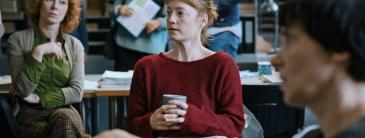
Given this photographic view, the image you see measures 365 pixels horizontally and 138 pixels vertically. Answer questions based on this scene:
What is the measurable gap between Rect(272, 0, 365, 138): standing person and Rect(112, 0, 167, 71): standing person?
11.2 ft

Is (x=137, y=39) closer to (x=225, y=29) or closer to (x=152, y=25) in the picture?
(x=152, y=25)

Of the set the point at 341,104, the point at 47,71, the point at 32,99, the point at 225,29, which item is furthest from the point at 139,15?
the point at 341,104

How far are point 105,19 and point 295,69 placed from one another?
713 centimetres

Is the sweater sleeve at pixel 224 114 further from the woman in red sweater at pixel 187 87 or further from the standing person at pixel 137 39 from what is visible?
the standing person at pixel 137 39

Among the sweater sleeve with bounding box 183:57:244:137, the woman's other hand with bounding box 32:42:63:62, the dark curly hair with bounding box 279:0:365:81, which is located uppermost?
the dark curly hair with bounding box 279:0:365:81

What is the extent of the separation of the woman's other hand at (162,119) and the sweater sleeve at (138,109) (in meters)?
0.05

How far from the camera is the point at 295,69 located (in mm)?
1182

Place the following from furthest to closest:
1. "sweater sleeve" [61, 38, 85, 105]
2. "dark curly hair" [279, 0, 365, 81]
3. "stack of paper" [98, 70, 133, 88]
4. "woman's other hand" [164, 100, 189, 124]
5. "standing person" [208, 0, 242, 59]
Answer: "standing person" [208, 0, 242, 59] → "stack of paper" [98, 70, 133, 88] → "sweater sleeve" [61, 38, 85, 105] → "woman's other hand" [164, 100, 189, 124] → "dark curly hair" [279, 0, 365, 81]

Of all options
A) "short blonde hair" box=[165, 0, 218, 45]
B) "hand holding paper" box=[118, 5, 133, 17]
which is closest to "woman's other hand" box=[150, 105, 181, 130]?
"short blonde hair" box=[165, 0, 218, 45]

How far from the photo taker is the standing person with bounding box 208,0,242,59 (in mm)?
4570

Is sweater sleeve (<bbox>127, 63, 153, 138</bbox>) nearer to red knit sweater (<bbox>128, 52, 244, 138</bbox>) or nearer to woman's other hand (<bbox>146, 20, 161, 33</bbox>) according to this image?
red knit sweater (<bbox>128, 52, 244, 138</bbox>)

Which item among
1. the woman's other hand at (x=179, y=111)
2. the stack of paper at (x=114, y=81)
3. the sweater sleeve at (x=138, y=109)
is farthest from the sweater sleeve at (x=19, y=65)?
the woman's other hand at (x=179, y=111)

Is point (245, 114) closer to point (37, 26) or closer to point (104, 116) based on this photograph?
point (37, 26)

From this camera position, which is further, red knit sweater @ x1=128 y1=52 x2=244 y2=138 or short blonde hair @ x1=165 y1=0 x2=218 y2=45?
short blonde hair @ x1=165 y1=0 x2=218 y2=45
